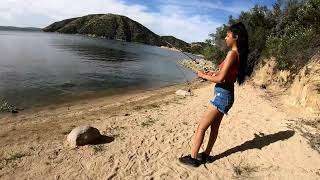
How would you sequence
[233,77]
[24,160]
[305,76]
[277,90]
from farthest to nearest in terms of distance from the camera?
[277,90] < [305,76] < [24,160] < [233,77]

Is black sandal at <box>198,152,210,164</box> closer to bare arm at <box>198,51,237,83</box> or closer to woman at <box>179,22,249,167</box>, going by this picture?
woman at <box>179,22,249,167</box>

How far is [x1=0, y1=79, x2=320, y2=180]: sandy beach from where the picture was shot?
6.90m

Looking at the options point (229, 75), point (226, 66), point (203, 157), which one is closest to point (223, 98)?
point (229, 75)

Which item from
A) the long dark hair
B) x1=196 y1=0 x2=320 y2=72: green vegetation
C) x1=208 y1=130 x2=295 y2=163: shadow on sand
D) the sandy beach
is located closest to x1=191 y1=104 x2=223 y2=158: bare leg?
the sandy beach

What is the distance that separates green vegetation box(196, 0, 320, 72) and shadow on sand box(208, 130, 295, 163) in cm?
413

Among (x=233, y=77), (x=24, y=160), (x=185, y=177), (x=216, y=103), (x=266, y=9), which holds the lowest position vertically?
(x=24, y=160)

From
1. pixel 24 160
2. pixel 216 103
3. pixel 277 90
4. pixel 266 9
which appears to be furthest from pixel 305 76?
pixel 266 9

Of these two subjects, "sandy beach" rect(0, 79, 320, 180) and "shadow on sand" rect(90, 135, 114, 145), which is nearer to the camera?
"sandy beach" rect(0, 79, 320, 180)

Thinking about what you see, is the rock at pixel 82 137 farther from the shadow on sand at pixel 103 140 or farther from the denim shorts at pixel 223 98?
the denim shorts at pixel 223 98

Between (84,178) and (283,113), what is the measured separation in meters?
7.42

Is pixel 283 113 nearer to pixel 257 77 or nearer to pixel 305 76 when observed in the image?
pixel 305 76

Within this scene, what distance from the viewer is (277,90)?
16.4 meters

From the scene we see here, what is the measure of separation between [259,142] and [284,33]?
13473 millimetres

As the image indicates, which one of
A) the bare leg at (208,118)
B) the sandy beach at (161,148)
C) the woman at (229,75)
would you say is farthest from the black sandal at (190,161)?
the bare leg at (208,118)
